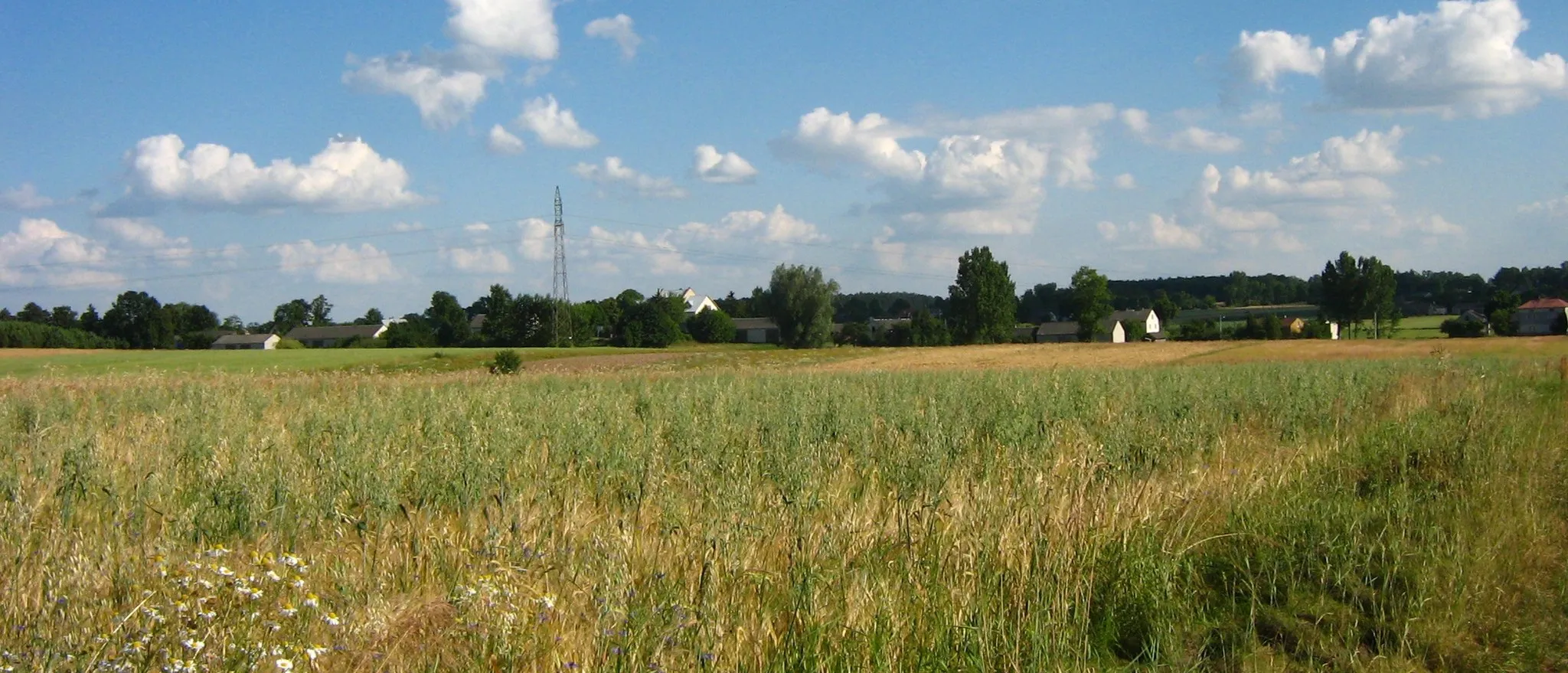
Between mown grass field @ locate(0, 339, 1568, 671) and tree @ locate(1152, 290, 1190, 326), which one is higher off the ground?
tree @ locate(1152, 290, 1190, 326)

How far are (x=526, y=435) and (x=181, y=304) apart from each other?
107 meters

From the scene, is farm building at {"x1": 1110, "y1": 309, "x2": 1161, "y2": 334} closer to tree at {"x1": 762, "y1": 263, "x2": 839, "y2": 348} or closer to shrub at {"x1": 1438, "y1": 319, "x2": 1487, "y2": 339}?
shrub at {"x1": 1438, "y1": 319, "x2": 1487, "y2": 339}

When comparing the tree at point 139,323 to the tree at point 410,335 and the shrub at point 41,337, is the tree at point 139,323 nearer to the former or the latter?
the shrub at point 41,337

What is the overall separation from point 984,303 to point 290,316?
3936 inches

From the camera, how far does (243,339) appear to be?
116438 mm

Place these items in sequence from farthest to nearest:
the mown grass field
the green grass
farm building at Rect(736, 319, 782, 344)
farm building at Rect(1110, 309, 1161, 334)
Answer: farm building at Rect(736, 319, 782, 344), farm building at Rect(1110, 309, 1161, 334), the green grass, the mown grass field

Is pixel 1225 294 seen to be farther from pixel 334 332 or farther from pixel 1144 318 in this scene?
pixel 334 332

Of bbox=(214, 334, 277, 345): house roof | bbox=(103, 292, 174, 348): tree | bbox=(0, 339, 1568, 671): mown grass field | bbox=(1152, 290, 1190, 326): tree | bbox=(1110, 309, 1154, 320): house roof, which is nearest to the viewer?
bbox=(0, 339, 1568, 671): mown grass field

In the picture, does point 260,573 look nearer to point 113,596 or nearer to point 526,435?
point 113,596

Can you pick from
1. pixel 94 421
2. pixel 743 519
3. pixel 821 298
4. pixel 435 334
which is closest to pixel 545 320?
pixel 435 334

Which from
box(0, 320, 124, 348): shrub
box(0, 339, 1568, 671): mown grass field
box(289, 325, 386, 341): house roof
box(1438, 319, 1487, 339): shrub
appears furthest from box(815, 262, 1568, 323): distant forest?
box(0, 339, 1568, 671): mown grass field

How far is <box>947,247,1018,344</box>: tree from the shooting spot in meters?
116

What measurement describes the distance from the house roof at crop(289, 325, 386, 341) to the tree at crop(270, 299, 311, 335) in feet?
25.0

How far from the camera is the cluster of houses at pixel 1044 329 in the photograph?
108 meters
